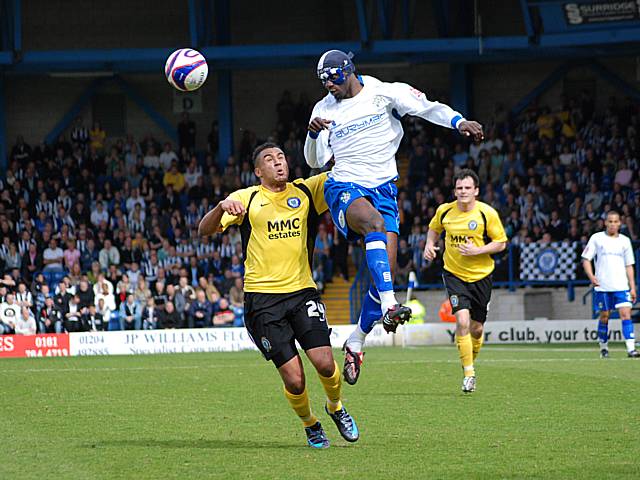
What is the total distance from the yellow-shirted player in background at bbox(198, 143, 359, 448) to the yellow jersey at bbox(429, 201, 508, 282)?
456 centimetres

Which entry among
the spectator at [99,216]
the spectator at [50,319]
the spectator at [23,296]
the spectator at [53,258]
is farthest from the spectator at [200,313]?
the spectator at [99,216]

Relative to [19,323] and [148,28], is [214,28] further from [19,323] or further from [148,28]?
[19,323]

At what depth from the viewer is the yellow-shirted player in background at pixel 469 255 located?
42.4ft

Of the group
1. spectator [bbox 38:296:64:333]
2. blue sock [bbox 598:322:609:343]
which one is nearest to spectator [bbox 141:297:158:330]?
spectator [bbox 38:296:64:333]

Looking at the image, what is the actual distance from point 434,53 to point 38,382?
18.6 m

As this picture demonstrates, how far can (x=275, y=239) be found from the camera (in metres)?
8.63

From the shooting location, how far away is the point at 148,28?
35.9 metres

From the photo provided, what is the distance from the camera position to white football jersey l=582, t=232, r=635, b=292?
59.8 ft

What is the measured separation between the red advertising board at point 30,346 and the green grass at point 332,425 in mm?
6356

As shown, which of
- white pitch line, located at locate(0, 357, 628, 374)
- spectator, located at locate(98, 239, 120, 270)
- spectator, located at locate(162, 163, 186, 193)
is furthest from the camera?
spectator, located at locate(162, 163, 186, 193)

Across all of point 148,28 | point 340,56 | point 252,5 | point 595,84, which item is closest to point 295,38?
point 252,5

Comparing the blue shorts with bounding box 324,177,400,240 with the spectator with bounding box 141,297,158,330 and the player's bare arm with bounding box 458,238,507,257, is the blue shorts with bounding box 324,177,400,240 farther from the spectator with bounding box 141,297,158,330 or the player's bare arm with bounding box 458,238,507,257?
the spectator with bounding box 141,297,158,330

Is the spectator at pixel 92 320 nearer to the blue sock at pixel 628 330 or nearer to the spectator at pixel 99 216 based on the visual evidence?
the spectator at pixel 99 216

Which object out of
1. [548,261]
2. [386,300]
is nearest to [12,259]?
[548,261]
